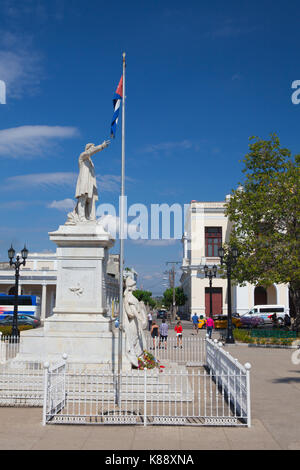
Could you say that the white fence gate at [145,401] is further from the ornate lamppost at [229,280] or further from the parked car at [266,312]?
the parked car at [266,312]

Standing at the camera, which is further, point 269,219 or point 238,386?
point 269,219

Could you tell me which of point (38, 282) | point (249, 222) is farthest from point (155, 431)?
point (38, 282)

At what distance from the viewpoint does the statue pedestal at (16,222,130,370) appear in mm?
10391

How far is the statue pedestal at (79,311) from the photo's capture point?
34.1 feet

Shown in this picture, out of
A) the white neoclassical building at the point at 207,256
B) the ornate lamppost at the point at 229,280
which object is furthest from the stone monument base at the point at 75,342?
the white neoclassical building at the point at 207,256

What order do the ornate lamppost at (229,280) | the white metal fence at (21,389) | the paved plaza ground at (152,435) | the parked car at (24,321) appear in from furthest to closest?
the parked car at (24,321), the ornate lamppost at (229,280), the white metal fence at (21,389), the paved plaza ground at (152,435)

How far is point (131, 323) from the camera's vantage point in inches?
400

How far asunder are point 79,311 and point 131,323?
4.90ft

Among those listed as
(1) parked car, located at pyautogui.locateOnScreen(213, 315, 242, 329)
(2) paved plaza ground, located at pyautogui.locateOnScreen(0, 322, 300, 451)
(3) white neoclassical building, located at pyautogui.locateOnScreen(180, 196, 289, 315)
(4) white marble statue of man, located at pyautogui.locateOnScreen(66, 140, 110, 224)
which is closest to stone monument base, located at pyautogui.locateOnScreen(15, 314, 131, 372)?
(2) paved plaza ground, located at pyautogui.locateOnScreen(0, 322, 300, 451)

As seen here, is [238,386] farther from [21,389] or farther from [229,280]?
[229,280]

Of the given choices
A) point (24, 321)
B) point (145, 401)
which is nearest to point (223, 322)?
point (24, 321)

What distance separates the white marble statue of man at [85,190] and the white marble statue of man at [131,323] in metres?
2.48
